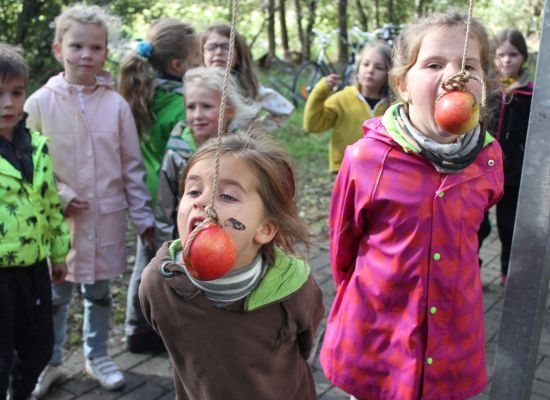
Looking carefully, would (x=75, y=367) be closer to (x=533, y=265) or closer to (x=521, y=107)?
(x=533, y=265)

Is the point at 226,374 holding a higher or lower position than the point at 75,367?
higher

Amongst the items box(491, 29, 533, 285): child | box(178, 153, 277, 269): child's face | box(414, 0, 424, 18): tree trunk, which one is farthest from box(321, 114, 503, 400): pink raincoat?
box(414, 0, 424, 18): tree trunk

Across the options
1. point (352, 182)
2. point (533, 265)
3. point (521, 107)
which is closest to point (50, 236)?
point (352, 182)

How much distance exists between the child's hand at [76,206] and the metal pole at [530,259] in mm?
2006

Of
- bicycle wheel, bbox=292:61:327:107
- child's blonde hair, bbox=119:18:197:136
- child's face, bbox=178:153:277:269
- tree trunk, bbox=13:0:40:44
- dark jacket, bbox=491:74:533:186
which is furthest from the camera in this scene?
bicycle wheel, bbox=292:61:327:107

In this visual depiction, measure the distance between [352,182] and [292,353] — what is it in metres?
0.68

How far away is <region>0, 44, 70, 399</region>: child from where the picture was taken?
8.39ft

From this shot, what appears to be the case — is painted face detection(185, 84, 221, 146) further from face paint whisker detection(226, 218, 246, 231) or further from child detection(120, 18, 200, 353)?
face paint whisker detection(226, 218, 246, 231)

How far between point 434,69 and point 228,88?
120 centimetres

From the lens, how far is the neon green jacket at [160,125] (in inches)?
141

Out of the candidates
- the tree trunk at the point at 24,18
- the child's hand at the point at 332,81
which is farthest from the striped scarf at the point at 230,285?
the tree trunk at the point at 24,18

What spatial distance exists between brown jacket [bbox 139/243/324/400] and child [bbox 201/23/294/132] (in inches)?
76.1

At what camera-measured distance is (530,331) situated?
215 centimetres

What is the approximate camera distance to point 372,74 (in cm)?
432
